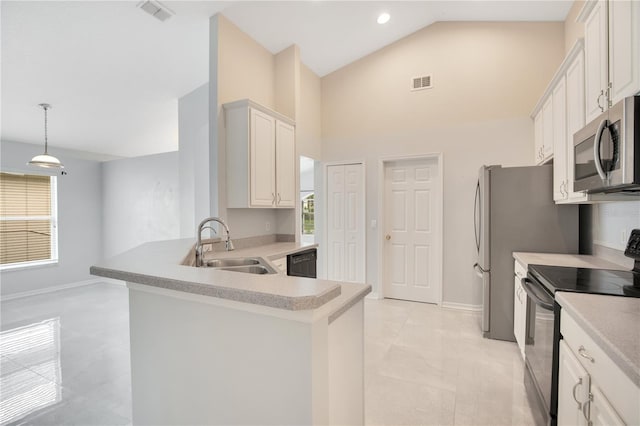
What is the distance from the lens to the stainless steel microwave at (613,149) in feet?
4.31

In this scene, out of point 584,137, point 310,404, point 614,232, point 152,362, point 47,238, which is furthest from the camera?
point 47,238

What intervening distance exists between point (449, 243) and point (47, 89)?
5.34 m

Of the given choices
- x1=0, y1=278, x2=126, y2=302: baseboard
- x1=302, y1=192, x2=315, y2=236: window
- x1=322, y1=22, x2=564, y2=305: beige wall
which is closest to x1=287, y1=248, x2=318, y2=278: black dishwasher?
x1=322, y1=22, x2=564, y2=305: beige wall

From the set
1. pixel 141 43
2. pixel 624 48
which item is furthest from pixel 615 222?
pixel 141 43

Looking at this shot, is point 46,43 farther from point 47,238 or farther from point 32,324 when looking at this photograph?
point 47,238

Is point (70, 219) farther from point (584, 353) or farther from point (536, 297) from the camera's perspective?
point (584, 353)

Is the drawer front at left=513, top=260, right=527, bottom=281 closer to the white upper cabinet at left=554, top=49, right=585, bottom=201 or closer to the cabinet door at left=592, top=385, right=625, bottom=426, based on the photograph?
the white upper cabinet at left=554, top=49, right=585, bottom=201

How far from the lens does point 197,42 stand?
329cm

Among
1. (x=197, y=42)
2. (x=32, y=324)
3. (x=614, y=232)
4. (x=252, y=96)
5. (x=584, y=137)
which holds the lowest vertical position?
(x=32, y=324)

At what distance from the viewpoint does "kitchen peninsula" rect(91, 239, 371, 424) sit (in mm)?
986

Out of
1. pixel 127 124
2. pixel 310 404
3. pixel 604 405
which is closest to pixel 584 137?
pixel 604 405

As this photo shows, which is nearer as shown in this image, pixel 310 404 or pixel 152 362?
pixel 310 404

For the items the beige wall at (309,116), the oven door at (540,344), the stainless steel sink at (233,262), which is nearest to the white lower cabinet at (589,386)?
the oven door at (540,344)

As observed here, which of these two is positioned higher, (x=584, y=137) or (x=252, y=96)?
(x=252, y=96)
